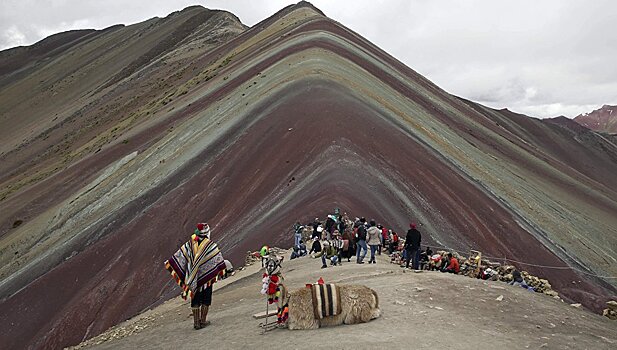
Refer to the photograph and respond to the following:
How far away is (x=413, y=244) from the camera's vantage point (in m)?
17.7

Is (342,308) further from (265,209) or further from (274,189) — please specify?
(274,189)

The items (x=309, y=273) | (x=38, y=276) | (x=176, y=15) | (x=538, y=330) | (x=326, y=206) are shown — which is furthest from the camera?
(x=176, y=15)

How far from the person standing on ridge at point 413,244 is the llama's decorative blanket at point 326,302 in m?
6.79

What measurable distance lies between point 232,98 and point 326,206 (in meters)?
23.9

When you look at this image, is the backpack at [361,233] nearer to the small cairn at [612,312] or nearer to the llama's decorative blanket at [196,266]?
the small cairn at [612,312]

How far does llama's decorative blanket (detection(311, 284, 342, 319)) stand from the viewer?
11.2m

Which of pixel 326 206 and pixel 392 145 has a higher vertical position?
pixel 392 145

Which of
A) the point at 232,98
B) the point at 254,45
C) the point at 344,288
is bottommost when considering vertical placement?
the point at 344,288

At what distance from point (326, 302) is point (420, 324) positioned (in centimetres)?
170

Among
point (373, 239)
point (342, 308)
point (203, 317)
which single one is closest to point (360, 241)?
point (373, 239)

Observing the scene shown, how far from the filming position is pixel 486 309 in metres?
12.0

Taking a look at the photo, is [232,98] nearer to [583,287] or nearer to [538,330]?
[583,287]

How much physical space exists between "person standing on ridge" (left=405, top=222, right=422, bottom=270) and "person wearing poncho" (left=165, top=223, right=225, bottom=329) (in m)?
7.01

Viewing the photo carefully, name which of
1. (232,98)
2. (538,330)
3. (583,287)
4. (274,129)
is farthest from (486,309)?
(232,98)
